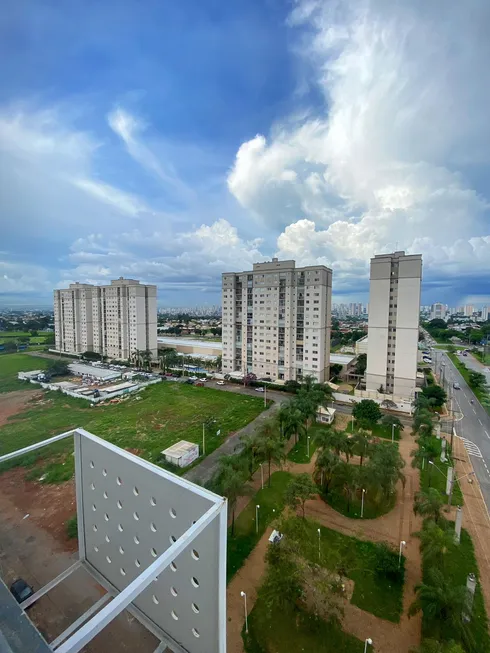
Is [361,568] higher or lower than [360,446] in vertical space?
lower

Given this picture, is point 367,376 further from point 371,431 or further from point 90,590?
point 90,590

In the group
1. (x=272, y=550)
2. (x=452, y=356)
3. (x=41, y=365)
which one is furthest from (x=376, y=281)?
(x=41, y=365)

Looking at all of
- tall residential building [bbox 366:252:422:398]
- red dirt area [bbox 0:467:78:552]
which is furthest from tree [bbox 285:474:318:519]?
tall residential building [bbox 366:252:422:398]

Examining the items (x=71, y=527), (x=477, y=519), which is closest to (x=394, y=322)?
(x=477, y=519)

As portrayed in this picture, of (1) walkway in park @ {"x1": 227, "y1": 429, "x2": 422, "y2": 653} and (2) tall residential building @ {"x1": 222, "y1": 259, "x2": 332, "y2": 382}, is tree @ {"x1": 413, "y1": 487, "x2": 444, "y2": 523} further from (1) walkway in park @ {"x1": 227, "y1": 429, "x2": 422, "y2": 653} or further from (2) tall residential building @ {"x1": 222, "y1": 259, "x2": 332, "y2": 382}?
(2) tall residential building @ {"x1": 222, "y1": 259, "x2": 332, "y2": 382}

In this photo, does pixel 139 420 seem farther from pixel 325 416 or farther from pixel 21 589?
pixel 325 416
